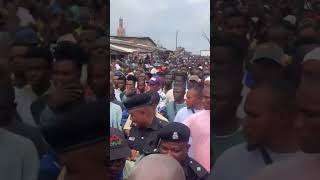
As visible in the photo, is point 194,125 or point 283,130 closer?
point 283,130

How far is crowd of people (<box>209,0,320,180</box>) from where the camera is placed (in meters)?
1.90

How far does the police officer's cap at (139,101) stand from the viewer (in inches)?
94.6

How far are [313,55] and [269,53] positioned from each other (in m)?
0.16

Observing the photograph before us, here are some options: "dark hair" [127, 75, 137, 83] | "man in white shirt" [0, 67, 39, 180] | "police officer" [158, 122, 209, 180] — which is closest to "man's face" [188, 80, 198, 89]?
"police officer" [158, 122, 209, 180]

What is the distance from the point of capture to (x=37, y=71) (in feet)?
6.80

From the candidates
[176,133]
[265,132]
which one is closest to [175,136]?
[176,133]

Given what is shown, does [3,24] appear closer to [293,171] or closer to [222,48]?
[222,48]

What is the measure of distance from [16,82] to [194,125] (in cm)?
61

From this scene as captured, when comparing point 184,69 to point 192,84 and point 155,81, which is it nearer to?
point 192,84

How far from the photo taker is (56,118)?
6.84 ft

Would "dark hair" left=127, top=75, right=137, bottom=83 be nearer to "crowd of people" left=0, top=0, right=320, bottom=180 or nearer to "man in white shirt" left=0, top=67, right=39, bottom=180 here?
"crowd of people" left=0, top=0, right=320, bottom=180

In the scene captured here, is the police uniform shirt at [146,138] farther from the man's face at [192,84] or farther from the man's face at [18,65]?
the man's face at [18,65]

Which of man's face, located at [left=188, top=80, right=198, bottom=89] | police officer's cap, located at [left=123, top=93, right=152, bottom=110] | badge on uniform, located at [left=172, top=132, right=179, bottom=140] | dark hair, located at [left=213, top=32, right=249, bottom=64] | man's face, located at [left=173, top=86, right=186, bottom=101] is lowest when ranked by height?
badge on uniform, located at [left=172, top=132, right=179, bottom=140]

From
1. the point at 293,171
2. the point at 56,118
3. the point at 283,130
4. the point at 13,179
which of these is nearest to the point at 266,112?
the point at 283,130
